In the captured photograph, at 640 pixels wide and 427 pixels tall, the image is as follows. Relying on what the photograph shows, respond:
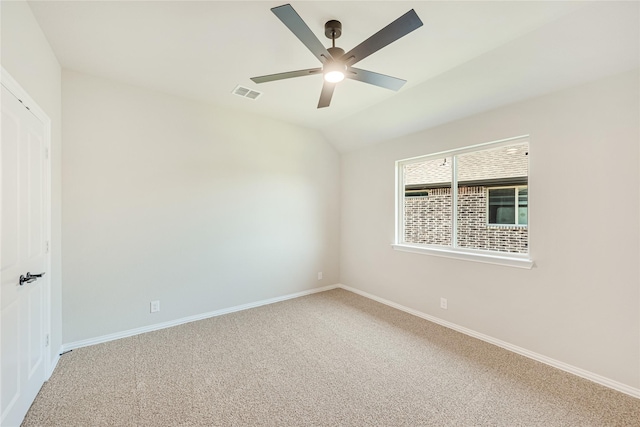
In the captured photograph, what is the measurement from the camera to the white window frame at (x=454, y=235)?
8.61ft

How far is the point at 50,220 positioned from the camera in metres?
2.19

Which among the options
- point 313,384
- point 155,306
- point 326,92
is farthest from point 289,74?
point 155,306

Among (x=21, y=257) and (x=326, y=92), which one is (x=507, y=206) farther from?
(x=21, y=257)

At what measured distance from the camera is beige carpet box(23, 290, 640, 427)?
1.75 m

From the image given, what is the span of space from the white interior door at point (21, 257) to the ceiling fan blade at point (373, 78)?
2.08 metres

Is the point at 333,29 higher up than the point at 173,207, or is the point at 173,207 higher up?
the point at 333,29

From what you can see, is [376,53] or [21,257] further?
[376,53]

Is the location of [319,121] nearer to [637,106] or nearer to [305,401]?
[637,106]

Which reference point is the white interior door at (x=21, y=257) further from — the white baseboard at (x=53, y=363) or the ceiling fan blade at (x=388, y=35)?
the ceiling fan blade at (x=388, y=35)

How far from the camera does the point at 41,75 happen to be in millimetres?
2020

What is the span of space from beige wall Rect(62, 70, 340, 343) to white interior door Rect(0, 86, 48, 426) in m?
0.64

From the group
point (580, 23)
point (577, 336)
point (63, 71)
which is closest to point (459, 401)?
point (577, 336)

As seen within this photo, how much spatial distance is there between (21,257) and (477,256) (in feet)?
12.5

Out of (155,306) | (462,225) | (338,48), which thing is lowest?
(155,306)
